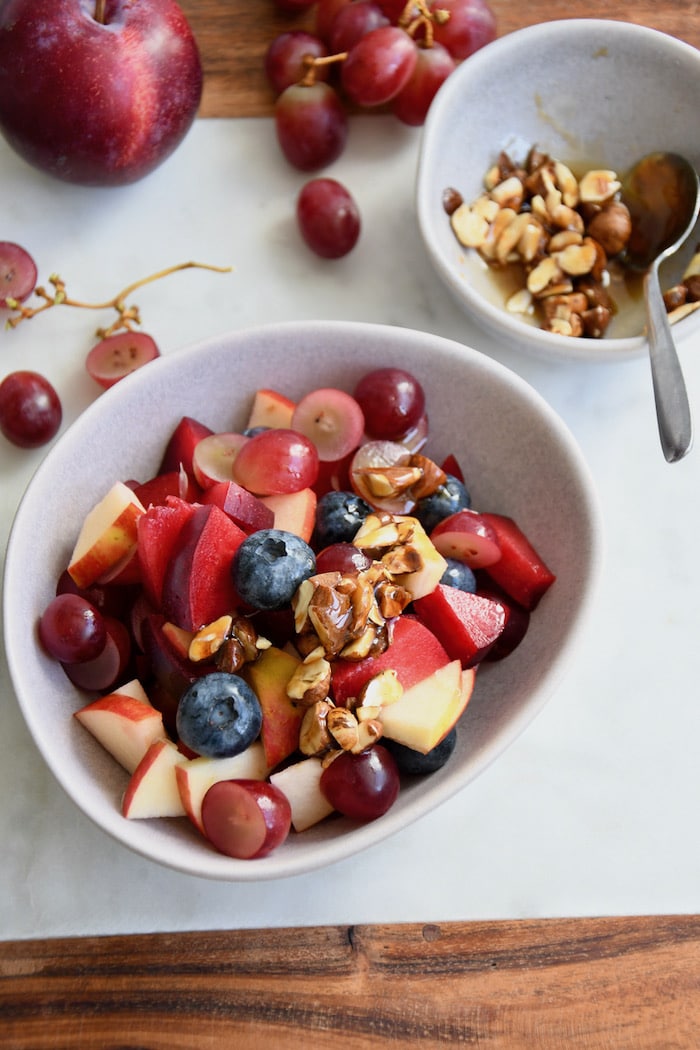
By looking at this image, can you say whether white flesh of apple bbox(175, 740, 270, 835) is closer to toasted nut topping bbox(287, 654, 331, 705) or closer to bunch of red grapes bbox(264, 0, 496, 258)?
toasted nut topping bbox(287, 654, 331, 705)

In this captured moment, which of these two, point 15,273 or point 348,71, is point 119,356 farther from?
point 348,71

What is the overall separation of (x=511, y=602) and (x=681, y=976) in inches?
17.0

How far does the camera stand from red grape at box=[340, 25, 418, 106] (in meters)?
1.18

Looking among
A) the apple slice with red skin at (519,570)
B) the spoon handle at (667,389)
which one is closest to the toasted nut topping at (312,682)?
the apple slice with red skin at (519,570)

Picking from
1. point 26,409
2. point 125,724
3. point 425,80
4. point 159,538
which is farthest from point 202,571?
point 425,80

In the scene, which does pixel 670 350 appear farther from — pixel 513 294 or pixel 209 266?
pixel 209 266

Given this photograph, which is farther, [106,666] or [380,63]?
[380,63]

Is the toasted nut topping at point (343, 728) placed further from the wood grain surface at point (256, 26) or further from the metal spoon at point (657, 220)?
the wood grain surface at point (256, 26)

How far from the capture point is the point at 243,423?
1089mm

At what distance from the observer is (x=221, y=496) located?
93 cm

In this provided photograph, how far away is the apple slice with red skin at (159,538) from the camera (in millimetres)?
902

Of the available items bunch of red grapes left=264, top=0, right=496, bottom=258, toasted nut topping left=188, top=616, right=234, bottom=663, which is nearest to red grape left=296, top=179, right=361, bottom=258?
bunch of red grapes left=264, top=0, right=496, bottom=258

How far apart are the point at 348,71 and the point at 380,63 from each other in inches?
1.9

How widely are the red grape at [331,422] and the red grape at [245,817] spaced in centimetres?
37
